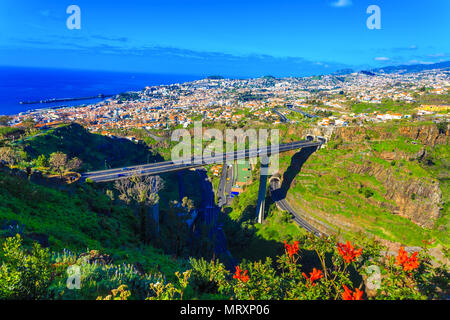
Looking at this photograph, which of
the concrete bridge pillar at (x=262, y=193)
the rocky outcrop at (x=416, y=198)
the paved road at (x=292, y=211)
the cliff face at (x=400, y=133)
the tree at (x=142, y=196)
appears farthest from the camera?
the cliff face at (x=400, y=133)

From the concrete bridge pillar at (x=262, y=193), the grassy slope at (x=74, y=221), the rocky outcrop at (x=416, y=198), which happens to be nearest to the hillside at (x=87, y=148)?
the grassy slope at (x=74, y=221)

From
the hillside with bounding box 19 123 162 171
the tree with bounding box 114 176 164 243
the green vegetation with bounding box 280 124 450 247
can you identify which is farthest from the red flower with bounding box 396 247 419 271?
the hillside with bounding box 19 123 162 171

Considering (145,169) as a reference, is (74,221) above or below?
below

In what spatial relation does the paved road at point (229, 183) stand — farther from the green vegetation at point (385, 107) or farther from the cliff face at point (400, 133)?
the green vegetation at point (385, 107)

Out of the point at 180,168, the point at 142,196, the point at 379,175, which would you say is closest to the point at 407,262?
the point at 142,196

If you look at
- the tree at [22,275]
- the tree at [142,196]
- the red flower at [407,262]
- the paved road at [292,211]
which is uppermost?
the tree at [22,275]

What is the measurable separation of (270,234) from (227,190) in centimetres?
1728

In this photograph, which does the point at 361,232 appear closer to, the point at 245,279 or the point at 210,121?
the point at 245,279

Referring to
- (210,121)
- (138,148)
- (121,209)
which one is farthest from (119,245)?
(210,121)

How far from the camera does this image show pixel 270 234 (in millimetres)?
32125

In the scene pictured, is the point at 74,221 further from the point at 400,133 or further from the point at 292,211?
the point at 400,133

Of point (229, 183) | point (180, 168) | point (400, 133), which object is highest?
point (400, 133)

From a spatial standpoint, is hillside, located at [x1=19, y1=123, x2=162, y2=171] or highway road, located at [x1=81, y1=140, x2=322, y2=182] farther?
hillside, located at [x1=19, y1=123, x2=162, y2=171]

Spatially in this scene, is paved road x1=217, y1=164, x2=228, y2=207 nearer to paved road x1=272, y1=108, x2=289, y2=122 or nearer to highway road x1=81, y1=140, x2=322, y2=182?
highway road x1=81, y1=140, x2=322, y2=182
